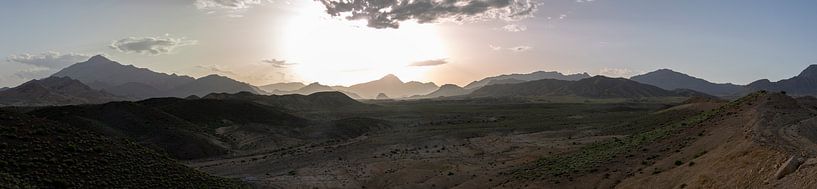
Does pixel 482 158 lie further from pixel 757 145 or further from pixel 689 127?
pixel 757 145

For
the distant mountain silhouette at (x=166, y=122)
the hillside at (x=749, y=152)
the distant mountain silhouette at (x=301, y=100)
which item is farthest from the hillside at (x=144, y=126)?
the distant mountain silhouette at (x=301, y=100)

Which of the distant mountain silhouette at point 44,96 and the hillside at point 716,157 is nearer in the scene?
the hillside at point 716,157

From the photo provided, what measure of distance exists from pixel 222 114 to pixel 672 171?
2329 inches

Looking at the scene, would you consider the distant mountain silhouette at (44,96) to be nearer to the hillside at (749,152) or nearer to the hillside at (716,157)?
the hillside at (716,157)

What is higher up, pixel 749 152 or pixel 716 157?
pixel 749 152

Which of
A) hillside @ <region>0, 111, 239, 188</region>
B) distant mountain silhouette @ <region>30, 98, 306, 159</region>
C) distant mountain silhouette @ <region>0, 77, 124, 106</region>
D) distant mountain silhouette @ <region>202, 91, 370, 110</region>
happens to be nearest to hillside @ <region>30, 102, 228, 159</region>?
distant mountain silhouette @ <region>30, 98, 306, 159</region>

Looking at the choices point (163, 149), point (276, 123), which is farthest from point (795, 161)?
point (276, 123)

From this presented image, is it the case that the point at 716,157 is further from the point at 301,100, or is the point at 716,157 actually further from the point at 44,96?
the point at 44,96

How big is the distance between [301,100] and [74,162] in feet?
373

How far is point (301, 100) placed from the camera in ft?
438

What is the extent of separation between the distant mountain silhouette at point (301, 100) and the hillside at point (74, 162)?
90034mm

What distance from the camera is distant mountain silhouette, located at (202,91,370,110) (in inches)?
4660

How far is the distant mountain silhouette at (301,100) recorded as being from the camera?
118 m

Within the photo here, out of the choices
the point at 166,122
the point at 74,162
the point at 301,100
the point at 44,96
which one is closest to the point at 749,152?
the point at 74,162
